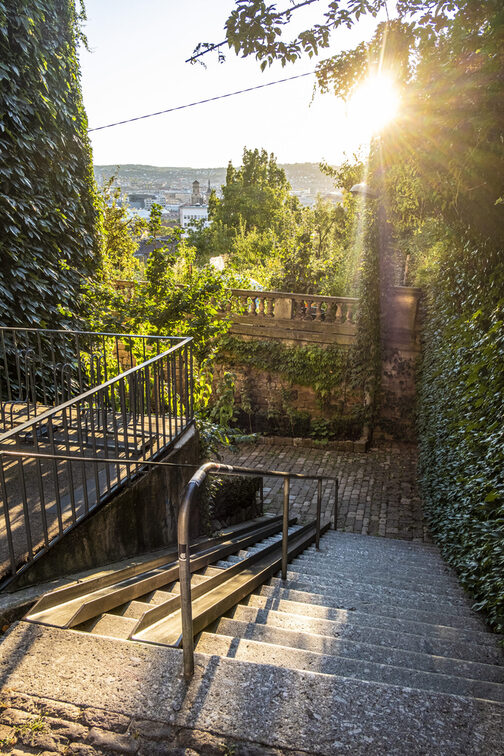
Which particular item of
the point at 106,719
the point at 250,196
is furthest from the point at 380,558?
the point at 250,196

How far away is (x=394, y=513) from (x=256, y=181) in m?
32.2

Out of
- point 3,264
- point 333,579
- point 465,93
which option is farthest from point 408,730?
point 3,264

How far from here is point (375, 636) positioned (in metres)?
2.93

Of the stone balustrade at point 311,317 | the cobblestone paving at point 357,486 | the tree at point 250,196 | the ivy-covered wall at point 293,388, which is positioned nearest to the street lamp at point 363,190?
the stone balustrade at point 311,317

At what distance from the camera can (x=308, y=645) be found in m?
2.62

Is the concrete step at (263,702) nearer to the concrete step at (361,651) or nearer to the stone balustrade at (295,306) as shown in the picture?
the concrete step at (361,651)

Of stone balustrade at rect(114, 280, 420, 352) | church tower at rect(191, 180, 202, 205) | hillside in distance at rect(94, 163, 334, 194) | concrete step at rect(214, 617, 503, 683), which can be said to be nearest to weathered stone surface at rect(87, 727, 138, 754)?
concrete step at rect(214, 617, 503, 683)

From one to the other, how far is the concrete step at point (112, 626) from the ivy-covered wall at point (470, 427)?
2.24m

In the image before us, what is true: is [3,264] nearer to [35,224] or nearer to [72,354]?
[35,224]

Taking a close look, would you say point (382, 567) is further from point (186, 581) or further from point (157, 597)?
point (186, 581)

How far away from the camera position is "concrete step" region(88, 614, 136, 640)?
2523mm

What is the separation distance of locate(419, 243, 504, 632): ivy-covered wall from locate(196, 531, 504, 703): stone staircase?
29cm

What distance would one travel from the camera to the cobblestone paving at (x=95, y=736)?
179cm

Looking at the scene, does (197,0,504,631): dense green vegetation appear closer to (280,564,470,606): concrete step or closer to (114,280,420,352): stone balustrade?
(280,564,470,606): concrete step
